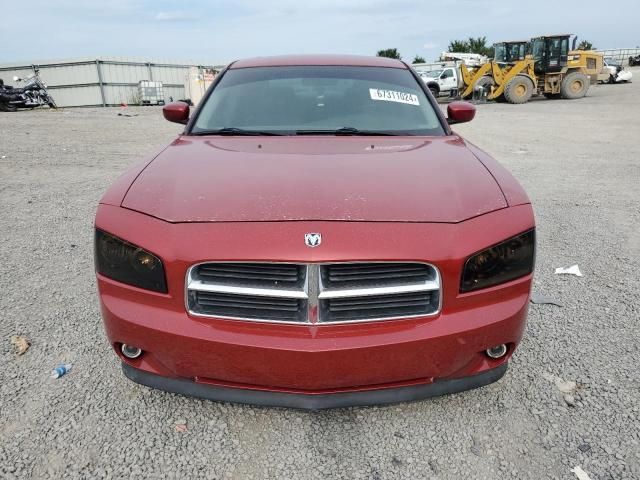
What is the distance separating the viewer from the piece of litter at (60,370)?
7.76 feet

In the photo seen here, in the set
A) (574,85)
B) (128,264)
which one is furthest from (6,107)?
(574,85)

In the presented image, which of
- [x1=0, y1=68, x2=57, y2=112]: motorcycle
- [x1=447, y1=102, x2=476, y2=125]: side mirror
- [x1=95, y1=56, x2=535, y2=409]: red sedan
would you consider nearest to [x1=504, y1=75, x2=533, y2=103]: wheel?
[x1=0, y1=68, x2=57, y2=112]: motorcycle

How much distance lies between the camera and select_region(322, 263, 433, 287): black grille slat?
5.60 ft

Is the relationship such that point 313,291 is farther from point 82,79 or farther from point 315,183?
point 82,79

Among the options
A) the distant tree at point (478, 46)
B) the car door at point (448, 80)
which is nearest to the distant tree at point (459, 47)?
the distant tree at point (478, 46)

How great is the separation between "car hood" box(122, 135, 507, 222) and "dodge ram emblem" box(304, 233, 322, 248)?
0.28ft

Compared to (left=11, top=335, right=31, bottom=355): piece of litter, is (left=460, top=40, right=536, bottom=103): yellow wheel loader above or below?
above

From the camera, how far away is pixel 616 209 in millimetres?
5387

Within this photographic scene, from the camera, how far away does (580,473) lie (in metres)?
1.80

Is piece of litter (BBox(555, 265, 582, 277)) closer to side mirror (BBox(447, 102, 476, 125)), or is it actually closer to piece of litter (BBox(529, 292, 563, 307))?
piece of litter (BBox(529, 292, 563, 307))

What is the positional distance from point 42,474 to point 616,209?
5.74m

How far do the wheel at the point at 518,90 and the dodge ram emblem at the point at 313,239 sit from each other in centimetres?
2214

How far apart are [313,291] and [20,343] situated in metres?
1.90

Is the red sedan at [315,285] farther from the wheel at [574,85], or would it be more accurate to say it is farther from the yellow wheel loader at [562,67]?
the wheel at [574,85]
